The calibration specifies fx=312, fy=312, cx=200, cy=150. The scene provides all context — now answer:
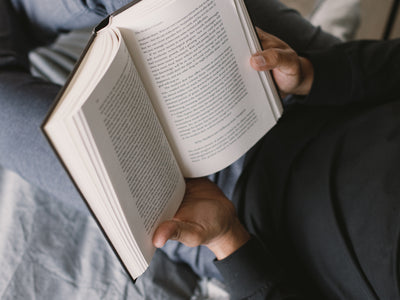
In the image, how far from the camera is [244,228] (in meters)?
0.55

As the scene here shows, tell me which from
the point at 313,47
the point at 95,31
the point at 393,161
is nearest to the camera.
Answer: the point at 95,31

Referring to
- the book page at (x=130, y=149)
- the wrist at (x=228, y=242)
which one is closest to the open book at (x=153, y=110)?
the book page at (x=130, y=149)

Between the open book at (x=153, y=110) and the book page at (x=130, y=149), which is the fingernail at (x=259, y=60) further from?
the book page at (x=130, y=149)

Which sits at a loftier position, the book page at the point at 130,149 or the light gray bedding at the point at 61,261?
the book page at the point at 130,149

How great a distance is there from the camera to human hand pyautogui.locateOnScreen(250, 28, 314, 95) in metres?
0.45

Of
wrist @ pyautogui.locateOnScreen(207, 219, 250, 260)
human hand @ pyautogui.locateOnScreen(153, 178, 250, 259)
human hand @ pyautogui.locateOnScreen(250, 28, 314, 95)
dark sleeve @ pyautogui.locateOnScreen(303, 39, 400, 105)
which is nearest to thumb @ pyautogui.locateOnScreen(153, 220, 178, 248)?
human hand @ pyautogui.locateOnScreen(153, 178, 250, 259)

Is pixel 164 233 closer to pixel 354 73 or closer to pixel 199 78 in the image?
pixel 199 78

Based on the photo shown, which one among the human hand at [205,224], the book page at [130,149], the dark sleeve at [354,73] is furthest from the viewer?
the dark sleeve at [354,73]

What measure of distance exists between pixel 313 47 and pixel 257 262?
467 mm

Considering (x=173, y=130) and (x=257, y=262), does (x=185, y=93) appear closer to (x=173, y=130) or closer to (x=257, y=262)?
(x=173, y=130)

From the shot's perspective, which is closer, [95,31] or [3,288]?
[95,31]

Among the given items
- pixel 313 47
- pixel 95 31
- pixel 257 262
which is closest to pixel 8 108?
pixel 95 31

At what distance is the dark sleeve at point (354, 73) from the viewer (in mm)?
578

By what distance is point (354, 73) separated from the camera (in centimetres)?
59
